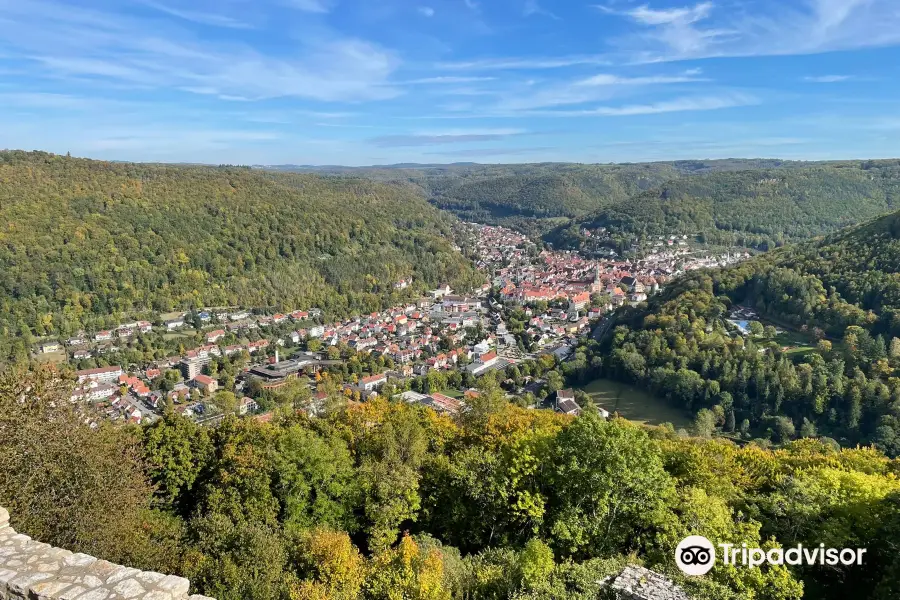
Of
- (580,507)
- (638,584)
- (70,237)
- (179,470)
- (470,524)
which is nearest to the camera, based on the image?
(638,584)

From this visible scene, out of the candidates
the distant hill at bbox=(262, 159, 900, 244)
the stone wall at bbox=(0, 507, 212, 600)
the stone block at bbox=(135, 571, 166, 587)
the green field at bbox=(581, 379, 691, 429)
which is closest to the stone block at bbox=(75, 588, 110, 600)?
the stone wall at bbox=(0, 507, 212, 600)

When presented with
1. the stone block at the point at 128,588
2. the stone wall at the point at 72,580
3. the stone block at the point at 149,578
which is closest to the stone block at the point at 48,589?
the stone wall at the point at 72,580

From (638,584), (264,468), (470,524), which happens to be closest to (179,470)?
(264,468)

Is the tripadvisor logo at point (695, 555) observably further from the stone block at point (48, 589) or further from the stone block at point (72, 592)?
the stone block at point (48, 589)

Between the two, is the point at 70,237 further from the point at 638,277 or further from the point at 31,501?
the point at 638,277

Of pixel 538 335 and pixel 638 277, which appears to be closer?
pixel 538 335

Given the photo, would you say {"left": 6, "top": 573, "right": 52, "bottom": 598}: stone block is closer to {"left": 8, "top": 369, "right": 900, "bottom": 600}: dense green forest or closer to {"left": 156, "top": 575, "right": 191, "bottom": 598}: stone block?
{"left": 156, "top": 575, "right": 191, "bottom": 598}: stone block
